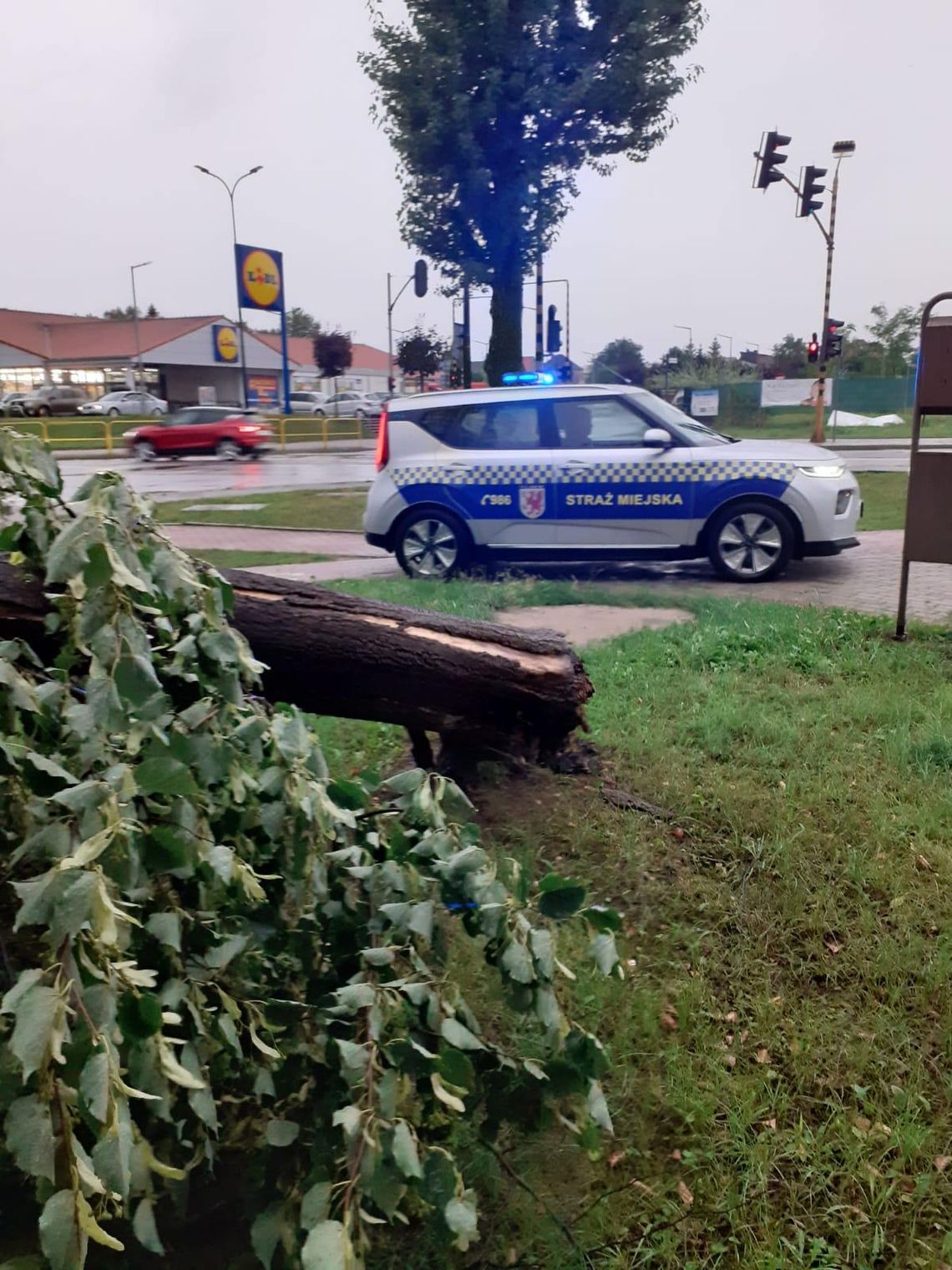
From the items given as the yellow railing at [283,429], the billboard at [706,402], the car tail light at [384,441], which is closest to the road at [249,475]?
the yellow railing at [283,429]

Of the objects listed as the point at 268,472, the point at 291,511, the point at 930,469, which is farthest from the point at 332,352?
the point at 930,469

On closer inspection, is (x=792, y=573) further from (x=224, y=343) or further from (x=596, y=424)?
(x=224, y=343)

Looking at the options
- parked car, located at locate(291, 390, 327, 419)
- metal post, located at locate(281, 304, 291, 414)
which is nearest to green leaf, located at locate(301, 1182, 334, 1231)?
metal post, located at locate(281, 304, 291, 414)

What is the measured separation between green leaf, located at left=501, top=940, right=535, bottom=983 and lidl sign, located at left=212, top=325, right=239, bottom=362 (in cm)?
4709

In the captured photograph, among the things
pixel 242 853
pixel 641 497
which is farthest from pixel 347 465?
pixel 242 853

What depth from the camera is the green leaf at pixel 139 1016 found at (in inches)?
47.6

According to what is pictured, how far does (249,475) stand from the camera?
71.2ft

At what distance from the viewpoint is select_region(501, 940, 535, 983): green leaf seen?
5.27 feet

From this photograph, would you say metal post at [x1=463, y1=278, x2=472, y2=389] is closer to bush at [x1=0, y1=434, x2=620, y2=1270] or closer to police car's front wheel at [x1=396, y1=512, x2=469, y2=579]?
police car's front wheel at [x1=396, y1=512, x2=469, y2=579]

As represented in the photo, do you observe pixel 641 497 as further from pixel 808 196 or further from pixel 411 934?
pixel 808 196

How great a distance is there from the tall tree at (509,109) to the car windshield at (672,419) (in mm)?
9168

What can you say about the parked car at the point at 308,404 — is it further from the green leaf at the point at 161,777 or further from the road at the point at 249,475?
the green leaf at the point at 161,777

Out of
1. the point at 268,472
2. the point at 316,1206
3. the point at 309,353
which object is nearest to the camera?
the point at 316,1206

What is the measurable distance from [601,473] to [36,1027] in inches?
298
